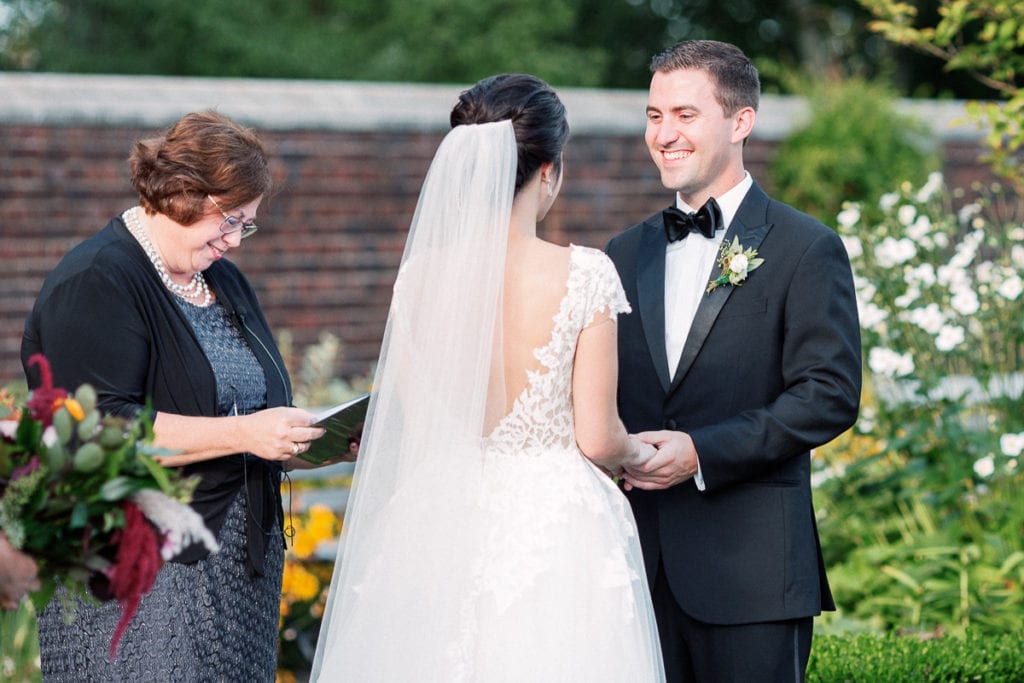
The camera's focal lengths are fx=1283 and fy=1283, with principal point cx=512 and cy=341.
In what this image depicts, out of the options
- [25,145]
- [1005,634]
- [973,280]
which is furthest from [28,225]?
[1005,634]

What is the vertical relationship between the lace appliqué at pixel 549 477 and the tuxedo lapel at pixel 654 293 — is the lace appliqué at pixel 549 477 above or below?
below

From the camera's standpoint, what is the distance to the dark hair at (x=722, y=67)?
377 cm

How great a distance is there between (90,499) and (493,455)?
108 centimetres

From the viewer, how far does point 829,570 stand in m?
5.96

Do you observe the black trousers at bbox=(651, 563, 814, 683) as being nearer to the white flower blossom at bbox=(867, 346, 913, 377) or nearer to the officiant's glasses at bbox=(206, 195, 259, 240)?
the officiant's glasses at bbox=(206, 195, 259, 240)

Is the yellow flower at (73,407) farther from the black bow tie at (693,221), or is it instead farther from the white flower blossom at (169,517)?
the black bow tie at (693,221)

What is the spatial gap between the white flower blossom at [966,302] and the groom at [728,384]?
2.23 metres

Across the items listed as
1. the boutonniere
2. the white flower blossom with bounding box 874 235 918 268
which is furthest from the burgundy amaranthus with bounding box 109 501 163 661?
the white flower blossom with bounding box 874 235 918 268

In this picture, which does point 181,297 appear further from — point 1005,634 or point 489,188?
point 1005,634

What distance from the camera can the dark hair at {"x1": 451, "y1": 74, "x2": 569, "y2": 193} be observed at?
129 inches

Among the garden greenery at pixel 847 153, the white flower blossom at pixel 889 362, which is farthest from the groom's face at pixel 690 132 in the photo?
the garden greenery at pixel 847 153

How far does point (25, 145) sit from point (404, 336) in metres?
6.44

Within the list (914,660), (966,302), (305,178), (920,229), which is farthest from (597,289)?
(305,178)

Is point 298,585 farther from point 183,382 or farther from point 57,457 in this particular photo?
point 57,457
